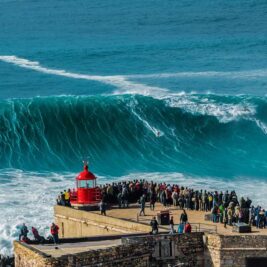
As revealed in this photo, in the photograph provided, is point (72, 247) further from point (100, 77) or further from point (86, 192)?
point (100, 77)

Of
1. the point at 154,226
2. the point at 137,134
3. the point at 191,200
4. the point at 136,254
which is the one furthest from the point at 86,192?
the point at 137,134

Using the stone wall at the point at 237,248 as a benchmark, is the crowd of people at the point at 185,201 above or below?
above

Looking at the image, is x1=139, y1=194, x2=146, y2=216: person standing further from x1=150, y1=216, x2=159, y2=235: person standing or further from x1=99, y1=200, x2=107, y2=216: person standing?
x1=150, y1=216, x2=159, y2=235: person standing

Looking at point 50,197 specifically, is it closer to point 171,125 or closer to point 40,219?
point 40,219

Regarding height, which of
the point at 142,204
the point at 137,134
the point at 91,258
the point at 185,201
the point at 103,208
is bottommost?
the point at 91,258

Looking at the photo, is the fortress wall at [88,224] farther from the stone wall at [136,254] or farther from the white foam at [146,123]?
the white foam at [146,123]

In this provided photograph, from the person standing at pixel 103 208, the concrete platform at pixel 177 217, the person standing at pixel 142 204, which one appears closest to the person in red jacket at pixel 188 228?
the concrete platform at pixel 177 217

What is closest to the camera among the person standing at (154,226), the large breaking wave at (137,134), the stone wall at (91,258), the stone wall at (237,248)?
the stone wall at (91,258)
